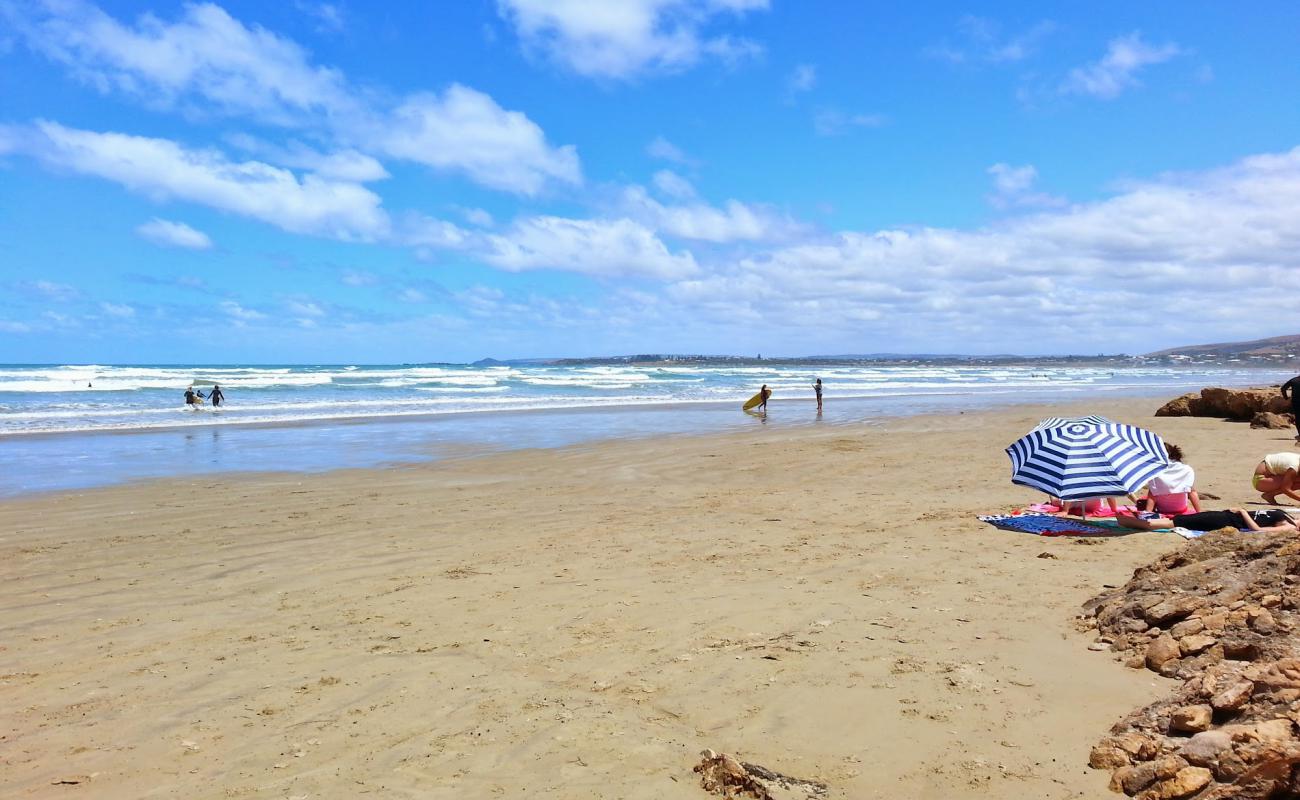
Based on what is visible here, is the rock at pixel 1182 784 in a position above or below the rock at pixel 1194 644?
below

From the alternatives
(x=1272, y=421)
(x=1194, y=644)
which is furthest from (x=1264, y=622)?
(x=1272, y=421)

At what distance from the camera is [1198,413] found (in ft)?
71.4

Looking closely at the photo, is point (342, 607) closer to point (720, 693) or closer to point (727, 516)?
point (720, 693)

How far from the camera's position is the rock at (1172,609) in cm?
477

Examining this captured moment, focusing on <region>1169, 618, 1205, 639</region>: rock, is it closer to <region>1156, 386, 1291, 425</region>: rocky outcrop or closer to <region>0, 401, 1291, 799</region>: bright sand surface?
<region>0, 401, 1291, 799</region>: bright sand surface

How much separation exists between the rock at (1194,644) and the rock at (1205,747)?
1200 mm

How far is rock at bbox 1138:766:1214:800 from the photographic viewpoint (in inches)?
124

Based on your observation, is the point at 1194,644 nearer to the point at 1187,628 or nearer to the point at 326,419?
the point at 1187,628

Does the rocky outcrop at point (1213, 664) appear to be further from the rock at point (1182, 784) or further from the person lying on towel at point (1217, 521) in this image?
the person lying on towel at point (1217, 521)

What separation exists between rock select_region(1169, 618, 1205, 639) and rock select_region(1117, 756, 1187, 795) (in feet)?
4.69

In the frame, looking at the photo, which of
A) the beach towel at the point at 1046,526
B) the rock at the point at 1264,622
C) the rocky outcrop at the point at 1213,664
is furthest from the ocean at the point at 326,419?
the rock at the point at 1264,622

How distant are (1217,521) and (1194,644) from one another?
4.40m

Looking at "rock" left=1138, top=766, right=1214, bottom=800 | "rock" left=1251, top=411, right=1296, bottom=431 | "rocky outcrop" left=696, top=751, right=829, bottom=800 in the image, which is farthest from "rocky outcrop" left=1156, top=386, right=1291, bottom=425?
"rocky outcrop" left=696, top=751, right=829, bottom=800

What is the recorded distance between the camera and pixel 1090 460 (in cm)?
857
